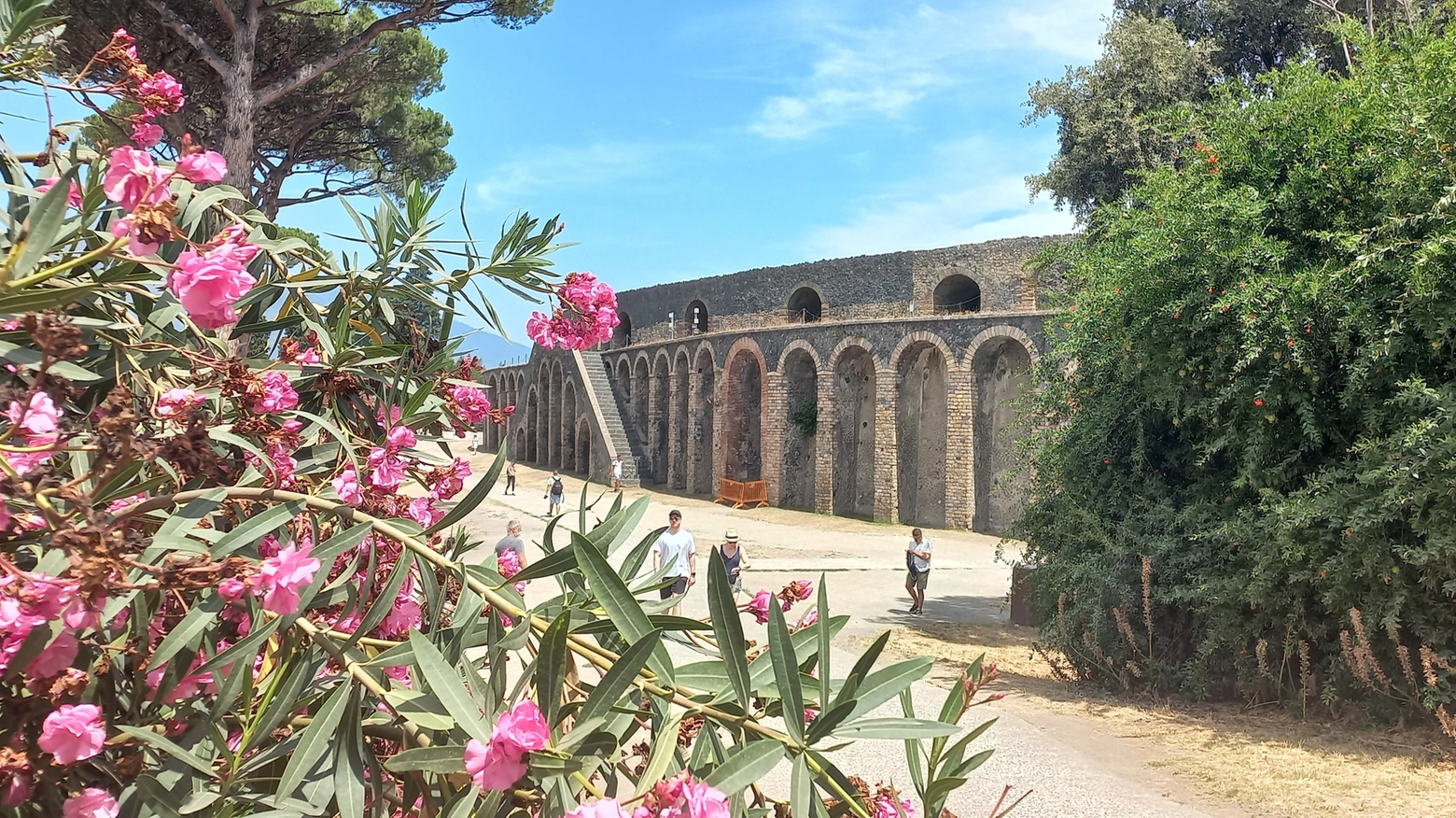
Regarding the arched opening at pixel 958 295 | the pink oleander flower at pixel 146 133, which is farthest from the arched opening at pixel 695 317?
the pink oleander flower at pixel 146 133

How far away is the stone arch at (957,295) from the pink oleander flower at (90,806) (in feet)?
79.6

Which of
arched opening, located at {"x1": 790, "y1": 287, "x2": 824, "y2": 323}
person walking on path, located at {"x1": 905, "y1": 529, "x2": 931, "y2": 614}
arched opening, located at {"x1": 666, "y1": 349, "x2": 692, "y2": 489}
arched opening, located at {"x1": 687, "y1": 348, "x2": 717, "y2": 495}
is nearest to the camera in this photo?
person walking on path, located at {"x1": 905, "y1": 529, "x2": 931, "y2": 614}

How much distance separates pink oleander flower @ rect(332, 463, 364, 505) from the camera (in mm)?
1397

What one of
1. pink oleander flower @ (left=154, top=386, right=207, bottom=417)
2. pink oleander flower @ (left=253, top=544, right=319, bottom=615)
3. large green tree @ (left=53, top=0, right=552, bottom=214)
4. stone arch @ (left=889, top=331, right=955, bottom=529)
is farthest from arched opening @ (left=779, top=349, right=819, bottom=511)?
pink oleander flower @ (left=253, top=544, right=319, bottom=615)

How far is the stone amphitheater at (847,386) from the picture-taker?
73.4ft

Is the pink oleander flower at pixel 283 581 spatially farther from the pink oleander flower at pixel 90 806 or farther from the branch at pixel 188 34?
the branch at pixel 188 34

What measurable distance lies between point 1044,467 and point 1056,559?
3.99ft

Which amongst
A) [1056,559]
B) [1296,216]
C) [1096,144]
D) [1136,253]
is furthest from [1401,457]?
[1096,144]

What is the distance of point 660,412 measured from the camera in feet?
106

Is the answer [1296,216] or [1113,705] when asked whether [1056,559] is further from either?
[1296,216]

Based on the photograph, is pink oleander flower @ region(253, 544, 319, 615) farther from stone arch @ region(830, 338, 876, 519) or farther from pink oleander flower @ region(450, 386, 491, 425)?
stone arch @ region(830, 338, 876, 519)

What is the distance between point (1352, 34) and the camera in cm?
679

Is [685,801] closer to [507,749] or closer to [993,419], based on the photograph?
[507,749]

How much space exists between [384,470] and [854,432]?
24406 millimetres
